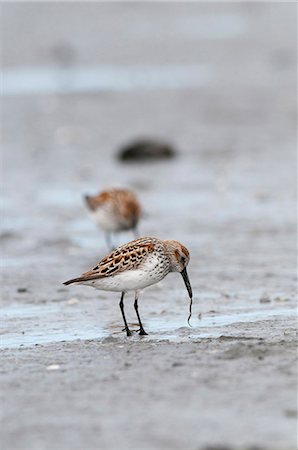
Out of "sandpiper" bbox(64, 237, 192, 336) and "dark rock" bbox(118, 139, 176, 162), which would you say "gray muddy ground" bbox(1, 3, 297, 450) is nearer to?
"dark rock" bbox(118, 139, 176, 162)

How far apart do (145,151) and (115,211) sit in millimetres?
6226

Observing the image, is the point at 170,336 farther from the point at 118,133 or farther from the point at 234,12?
the point at 234,12

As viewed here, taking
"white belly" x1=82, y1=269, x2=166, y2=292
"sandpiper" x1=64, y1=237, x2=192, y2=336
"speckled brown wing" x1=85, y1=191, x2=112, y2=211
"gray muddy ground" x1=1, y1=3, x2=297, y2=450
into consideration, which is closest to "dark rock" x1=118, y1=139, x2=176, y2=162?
"gray muddy ground" x1=1, y1=3, x2=297, y2=450

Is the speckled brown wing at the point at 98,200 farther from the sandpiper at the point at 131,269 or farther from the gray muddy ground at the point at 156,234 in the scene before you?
the sandpiper at the point at 131,269

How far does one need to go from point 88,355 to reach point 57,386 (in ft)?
3.11

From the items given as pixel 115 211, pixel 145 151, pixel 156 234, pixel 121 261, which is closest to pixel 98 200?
pixel 115 211

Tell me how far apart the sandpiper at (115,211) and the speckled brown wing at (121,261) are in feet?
14.2

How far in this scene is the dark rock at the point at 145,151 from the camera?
63.6 ft

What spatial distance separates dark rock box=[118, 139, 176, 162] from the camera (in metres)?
19.4

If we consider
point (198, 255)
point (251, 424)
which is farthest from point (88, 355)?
point (198, 255)

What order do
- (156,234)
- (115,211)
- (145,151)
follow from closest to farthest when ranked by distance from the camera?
1. (115,211)
2. (156,234)
3. (145,151)

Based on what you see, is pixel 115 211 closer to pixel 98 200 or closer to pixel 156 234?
pixel 98 200

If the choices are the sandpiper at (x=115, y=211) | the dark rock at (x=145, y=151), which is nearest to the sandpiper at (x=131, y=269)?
the sandpiper at (x=115, y=211)

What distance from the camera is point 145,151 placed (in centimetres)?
1941
